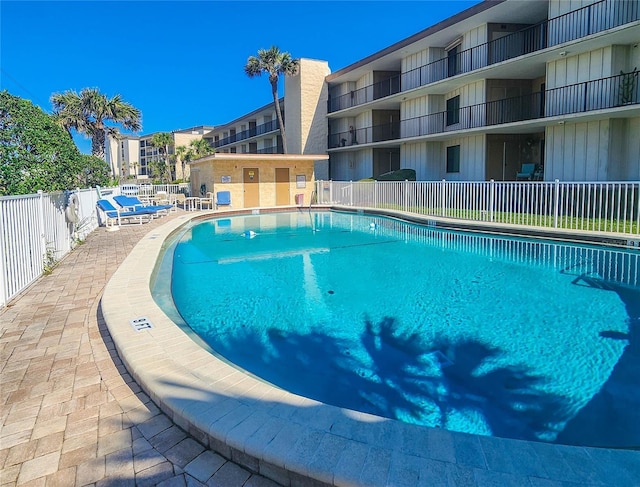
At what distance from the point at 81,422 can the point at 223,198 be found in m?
20.3

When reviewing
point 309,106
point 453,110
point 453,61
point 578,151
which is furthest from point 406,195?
point 309,106

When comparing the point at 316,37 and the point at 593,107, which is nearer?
the point at 593,107

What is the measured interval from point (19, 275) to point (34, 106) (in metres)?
3.11

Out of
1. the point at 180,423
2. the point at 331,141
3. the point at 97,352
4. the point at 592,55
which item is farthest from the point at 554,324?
the point at 331,141

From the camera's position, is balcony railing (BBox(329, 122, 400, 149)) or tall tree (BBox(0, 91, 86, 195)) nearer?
tall tree (BBox(0, 91, 86, 195))

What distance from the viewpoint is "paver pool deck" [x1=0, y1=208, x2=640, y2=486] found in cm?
207

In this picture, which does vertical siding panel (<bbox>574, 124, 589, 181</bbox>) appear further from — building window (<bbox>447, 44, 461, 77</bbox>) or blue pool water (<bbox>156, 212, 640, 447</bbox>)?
building window (<bbox>447, 44, 461, 77</bbox>)

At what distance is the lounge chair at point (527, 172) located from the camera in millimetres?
18016

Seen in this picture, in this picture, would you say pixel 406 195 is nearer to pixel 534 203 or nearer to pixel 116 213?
pixel 534 203

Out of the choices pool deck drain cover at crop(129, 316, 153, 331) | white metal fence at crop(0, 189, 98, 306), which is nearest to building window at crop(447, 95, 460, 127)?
white metal fence at crop(0, 189, 98, 306)

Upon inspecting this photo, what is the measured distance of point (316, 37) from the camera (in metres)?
33.9

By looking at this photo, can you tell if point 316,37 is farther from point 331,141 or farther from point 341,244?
point 341,244

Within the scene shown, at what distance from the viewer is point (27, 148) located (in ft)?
22.7

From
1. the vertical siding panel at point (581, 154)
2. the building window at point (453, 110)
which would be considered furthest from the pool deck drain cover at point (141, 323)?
the building window at point (453, 110)
